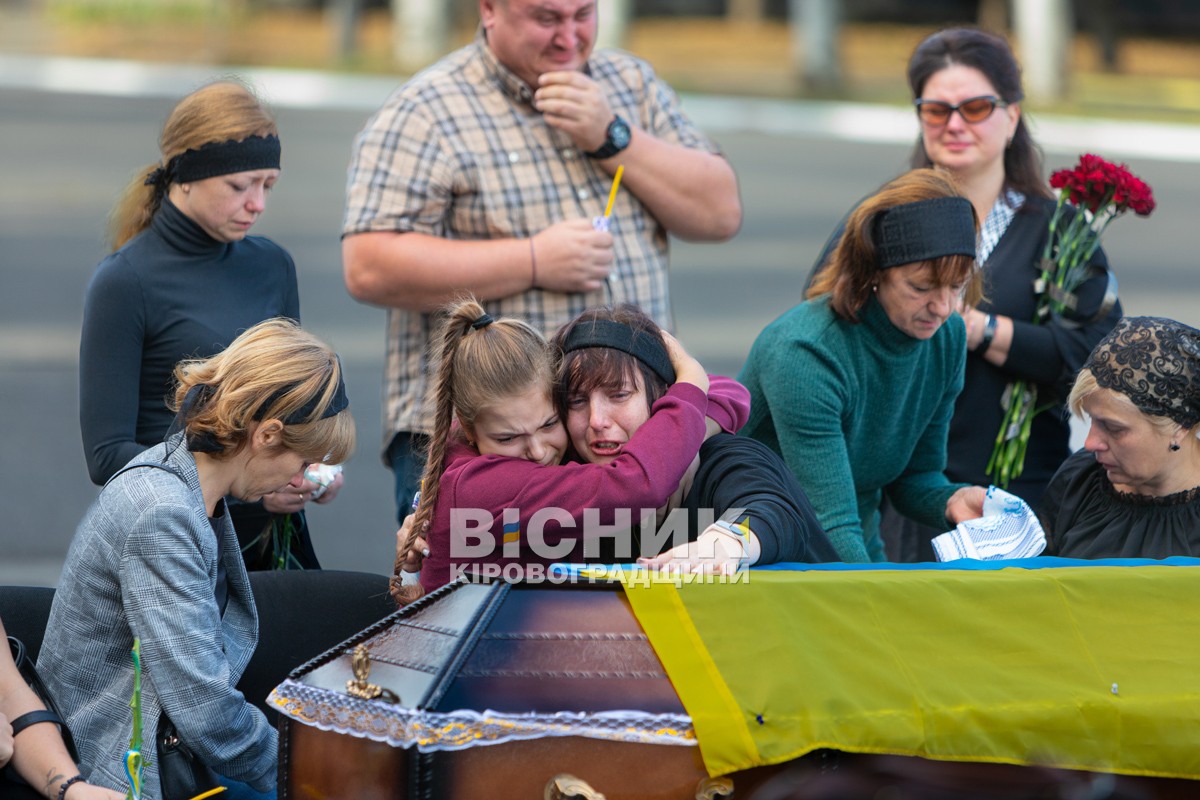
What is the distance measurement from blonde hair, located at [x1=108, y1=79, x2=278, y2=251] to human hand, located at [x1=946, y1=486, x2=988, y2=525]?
1.67 meters

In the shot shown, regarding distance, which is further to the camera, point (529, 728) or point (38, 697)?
point (38, 697)

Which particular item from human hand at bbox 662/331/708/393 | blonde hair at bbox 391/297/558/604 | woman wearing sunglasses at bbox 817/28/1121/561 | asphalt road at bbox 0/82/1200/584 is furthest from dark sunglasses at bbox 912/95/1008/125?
asphalt road at bbox 0/82/1200/584

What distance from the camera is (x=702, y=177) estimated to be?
3.63 m

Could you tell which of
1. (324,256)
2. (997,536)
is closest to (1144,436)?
(997,536)

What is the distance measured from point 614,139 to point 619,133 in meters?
0.02

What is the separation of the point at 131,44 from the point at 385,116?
53.0 ft

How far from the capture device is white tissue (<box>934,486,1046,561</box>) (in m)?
2.70

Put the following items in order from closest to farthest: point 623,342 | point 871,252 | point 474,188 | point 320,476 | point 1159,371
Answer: point 623,342 < point 1159,371 < point 871,252 < point 320,476 < point 474,188

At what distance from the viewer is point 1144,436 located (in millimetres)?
2689

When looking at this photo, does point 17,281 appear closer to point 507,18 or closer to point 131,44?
point 507,18

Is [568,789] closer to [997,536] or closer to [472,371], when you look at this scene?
[472,371]

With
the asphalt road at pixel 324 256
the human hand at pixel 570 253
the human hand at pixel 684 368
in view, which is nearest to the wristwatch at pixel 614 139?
the human hand at pixel 570 253

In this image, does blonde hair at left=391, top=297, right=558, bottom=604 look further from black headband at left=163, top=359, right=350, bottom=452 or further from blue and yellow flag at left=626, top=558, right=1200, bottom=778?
blue and yellow flag at left=626, top=558, right=1200, bottom=778

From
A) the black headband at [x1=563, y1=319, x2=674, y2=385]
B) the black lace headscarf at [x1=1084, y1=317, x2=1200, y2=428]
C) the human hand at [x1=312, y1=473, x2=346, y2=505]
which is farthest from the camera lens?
the human hand at [x1=312, y1=473, x2=346, y2=505]
